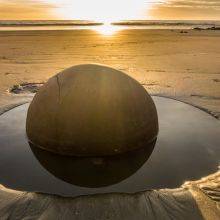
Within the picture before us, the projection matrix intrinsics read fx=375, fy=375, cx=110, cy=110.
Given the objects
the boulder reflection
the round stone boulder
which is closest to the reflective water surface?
the boulder reflection

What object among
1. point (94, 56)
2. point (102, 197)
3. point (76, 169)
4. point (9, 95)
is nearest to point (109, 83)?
point (76, 169)

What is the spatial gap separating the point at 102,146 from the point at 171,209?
992 millimetres

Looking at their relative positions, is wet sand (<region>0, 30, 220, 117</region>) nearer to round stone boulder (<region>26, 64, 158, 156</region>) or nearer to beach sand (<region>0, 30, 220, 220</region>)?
beach sand (<region>0, 30, 220, 220</region>)

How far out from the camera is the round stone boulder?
4.02m

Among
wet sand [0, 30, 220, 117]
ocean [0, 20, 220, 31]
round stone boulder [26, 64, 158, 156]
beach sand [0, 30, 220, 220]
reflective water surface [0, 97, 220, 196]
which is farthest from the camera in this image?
ocean [0, 20, 220, 31]

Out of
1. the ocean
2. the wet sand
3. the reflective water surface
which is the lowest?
the reflective water surface

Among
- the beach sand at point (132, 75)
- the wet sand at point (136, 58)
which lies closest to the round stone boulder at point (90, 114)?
the beach sand at point (132, 75)

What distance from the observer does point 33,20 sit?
2550 cm

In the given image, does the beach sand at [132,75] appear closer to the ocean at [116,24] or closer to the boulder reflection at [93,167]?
the boulder reflection at [93,167]

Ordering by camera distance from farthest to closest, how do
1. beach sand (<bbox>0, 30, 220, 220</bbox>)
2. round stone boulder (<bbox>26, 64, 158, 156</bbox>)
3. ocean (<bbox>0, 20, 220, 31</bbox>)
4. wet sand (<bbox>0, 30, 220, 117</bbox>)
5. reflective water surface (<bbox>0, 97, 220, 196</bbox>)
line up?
ocean (<bbox>0, 20, 220, 31</bbox>) → wet sand (<bbox>0, 30, 220, 117</bbox>) → round stone boulder (<bbox>26, 64, 158, 156</bbox>) → reflective water surface (<bbox>0, 97, 220, 196</bbox>) → beach sand (<bbox>0, 30, 220, 220</bbox>)

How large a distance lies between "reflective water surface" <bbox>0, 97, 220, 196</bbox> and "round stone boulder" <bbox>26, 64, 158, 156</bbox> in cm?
12

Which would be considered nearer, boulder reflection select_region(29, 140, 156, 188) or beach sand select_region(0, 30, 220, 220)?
beach sand select_region(0, 30, 220, 220)

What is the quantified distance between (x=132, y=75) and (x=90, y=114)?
5147mm

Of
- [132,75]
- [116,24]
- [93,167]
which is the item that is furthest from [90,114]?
[116,24]
